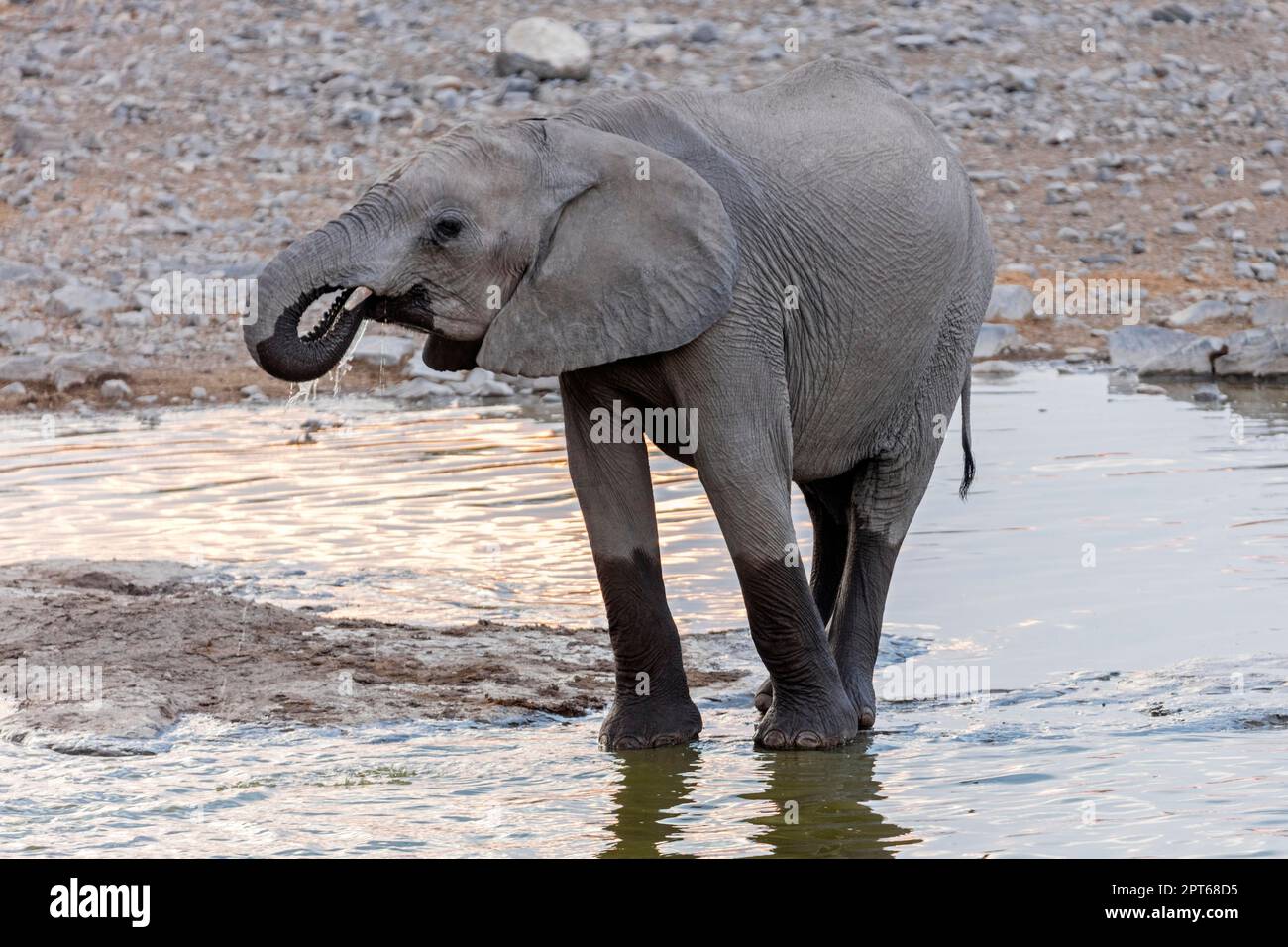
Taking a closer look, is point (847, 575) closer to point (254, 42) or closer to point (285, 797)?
point (285, 797)

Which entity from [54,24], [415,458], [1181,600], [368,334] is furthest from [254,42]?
[1181,600]

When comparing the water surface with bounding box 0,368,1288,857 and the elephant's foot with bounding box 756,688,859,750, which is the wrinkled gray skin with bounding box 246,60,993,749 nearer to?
the elephant's foot with bounding box 756,688,859,750

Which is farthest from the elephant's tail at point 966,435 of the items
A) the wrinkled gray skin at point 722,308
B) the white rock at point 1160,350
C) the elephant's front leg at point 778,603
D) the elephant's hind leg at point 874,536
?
the white rock at point 1160,350

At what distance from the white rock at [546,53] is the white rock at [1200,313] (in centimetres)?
798

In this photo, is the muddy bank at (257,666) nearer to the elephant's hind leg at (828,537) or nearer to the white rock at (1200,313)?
the elephant's hind leg at (828,537)

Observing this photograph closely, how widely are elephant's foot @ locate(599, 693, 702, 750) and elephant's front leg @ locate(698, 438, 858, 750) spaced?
29 centimetres

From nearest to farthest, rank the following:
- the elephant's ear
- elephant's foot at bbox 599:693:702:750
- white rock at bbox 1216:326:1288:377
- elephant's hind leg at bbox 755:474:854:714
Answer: the elephant's ear, elephant's foot at bbox 599:693:702:750, elephant's hind leg at bbox 755:474:854:714, white rock at bbox 1216:326:1288:377

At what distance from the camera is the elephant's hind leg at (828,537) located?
7020 millimetres

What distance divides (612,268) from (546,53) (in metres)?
17.9

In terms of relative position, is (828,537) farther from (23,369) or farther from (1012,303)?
(1012,303)

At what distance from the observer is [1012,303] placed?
19.1 metres

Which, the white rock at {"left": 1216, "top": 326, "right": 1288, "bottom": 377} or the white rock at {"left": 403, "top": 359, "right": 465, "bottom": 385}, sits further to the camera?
the white rock at {"left": 403, "top": 359, "right": 465, "bottom": 385}

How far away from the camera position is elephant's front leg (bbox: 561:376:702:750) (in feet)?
20.4

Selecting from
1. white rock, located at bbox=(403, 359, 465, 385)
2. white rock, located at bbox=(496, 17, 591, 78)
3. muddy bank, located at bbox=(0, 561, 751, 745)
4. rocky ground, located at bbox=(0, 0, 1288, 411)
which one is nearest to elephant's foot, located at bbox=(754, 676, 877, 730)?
muddy bank, located at bbox=(0, 561, 751, 745)
